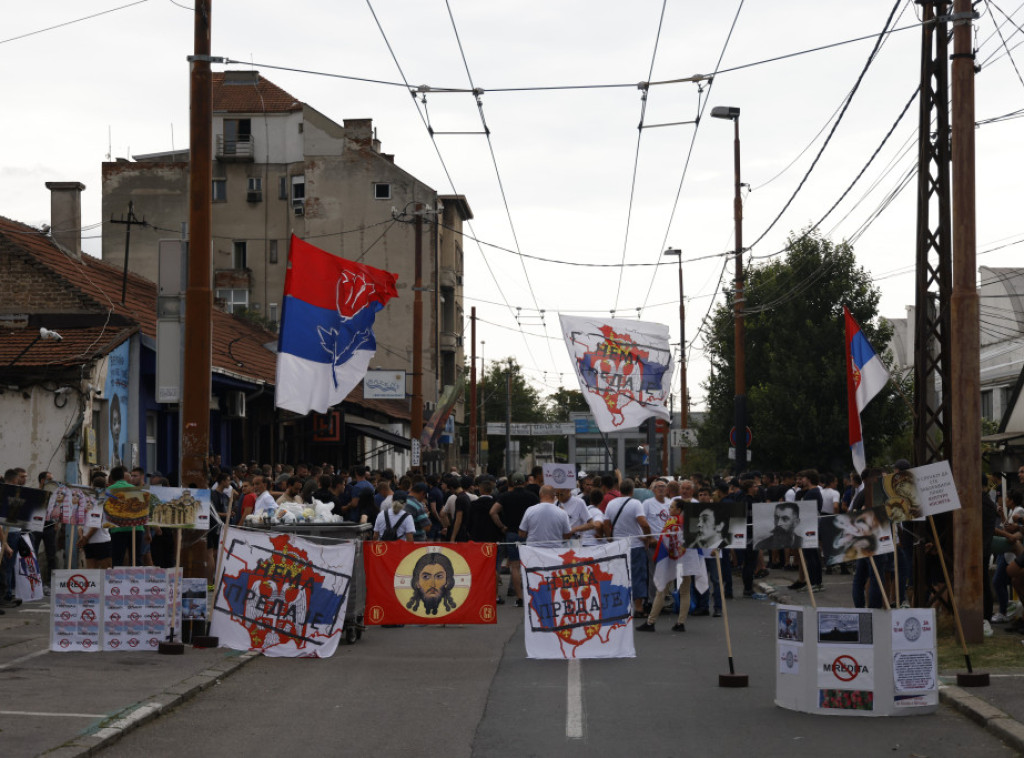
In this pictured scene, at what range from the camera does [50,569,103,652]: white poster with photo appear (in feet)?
40.5

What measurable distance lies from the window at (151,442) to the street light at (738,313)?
11.8 m

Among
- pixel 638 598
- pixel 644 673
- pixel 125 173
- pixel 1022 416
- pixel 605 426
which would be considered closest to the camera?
pixel 644 673

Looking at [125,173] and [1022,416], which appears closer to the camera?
[1022,416]

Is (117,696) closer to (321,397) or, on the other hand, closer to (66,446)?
(321,397)

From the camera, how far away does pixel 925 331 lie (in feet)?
48.1

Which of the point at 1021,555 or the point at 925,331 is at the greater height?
the point at 925,331

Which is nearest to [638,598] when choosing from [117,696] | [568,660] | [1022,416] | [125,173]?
[568,660]

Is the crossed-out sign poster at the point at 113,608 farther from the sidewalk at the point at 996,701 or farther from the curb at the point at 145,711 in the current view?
the sidewalk at the point at 996,701

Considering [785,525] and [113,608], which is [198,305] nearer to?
[113,608]

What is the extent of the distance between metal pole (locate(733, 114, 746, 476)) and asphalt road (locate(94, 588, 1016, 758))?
15.9 metres

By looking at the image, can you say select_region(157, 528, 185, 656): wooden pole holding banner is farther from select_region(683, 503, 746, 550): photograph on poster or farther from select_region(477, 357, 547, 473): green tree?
select_region(477, 357, 547, 473): green tree

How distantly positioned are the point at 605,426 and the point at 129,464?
9.38 meters

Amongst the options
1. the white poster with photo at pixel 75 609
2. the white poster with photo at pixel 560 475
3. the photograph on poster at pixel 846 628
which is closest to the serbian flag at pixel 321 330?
the white poster with photo at pixel 75 609

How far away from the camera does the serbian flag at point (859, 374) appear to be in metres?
17.5
